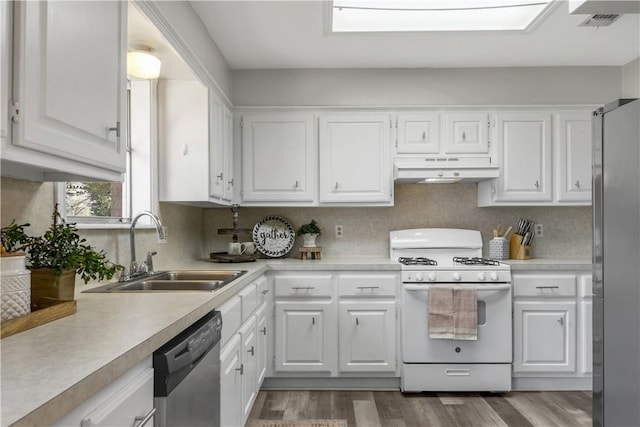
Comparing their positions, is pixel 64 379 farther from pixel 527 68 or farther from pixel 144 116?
pixel 527 68

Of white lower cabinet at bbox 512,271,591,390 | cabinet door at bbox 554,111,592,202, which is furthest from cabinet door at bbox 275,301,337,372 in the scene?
cabinet door at bbox 554,111,592,202

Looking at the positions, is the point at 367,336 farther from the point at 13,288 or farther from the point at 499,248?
the point at 13,288

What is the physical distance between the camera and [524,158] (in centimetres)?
353

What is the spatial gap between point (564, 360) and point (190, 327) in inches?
112

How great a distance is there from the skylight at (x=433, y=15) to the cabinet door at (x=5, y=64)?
2101 millimetres

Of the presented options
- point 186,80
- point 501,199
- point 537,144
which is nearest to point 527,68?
point 537,144

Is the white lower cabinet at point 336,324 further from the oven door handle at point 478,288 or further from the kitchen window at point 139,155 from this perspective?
the kitchen window at point 139,155

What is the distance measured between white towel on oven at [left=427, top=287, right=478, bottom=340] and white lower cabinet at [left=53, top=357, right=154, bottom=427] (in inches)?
89.6

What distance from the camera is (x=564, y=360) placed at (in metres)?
3.21

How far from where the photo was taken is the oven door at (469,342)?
3113 millimetres

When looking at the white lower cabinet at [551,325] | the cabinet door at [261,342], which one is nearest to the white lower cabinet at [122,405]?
the cabinet door at [261,342]

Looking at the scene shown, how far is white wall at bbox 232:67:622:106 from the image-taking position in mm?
3623

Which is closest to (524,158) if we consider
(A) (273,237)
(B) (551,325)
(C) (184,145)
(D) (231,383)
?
(B) (551,325)

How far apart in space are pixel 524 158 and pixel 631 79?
3.40 feet
